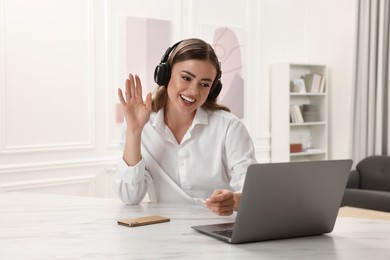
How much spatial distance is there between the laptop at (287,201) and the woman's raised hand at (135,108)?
2.43 feet

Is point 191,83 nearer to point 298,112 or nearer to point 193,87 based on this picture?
point 193,87

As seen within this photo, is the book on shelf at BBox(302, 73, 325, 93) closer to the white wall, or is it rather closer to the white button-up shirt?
the white wall

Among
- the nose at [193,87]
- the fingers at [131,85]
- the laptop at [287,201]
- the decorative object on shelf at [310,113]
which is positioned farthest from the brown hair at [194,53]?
the decorative object on shelf at [310,113]

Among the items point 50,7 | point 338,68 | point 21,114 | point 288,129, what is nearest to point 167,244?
point 21,114

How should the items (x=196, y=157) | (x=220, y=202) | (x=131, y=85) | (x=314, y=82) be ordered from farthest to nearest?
(x=314, y=82), (x=196, y=157), (x=131, y=85), (x=220, y=202)

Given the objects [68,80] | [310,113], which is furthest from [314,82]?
[68,80]

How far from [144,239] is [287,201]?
420mm

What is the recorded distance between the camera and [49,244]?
1.52 m

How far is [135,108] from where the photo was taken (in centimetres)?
234

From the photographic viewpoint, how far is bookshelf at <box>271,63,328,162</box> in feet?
20.4

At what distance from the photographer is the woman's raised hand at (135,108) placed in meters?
2.31

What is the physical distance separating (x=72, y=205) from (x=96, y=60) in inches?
114

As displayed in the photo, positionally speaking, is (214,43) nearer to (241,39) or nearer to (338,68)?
(241,39)

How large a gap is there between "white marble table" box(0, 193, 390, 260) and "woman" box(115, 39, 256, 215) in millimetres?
284
